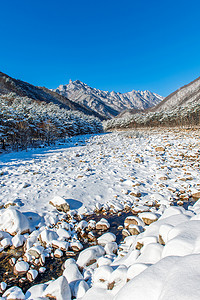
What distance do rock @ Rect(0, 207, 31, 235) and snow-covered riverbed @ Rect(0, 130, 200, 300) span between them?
3cm

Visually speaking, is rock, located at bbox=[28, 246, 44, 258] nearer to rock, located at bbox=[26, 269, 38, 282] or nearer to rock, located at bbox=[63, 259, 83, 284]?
rock, located at bbox=[26, 269, 38, 282]

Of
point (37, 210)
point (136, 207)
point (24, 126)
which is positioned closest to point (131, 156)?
point (136, 207)

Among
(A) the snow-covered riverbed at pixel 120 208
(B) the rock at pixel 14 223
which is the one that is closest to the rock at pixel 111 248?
(A) the snow-covered riverbed at pixel 120 208

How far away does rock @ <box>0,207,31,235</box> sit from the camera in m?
4.74

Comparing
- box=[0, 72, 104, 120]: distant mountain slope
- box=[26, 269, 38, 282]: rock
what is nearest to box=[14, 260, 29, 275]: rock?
box=[26, 269, 38, 282]: rock

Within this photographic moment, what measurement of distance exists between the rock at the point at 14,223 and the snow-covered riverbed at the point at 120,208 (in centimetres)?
3

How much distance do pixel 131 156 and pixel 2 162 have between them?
1000cm

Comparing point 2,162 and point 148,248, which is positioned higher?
point 2,162

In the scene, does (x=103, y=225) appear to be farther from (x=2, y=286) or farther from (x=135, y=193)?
(x=2, y=286)

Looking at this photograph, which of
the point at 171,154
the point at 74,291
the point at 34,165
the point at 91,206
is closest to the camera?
the point at 74,291

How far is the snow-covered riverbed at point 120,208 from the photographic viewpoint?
89.6 inches

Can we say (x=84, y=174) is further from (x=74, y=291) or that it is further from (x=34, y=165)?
(x=74, y=291)

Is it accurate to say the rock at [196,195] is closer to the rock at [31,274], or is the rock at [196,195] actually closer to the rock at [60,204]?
the rock at [60,204]

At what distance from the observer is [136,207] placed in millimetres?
6070
